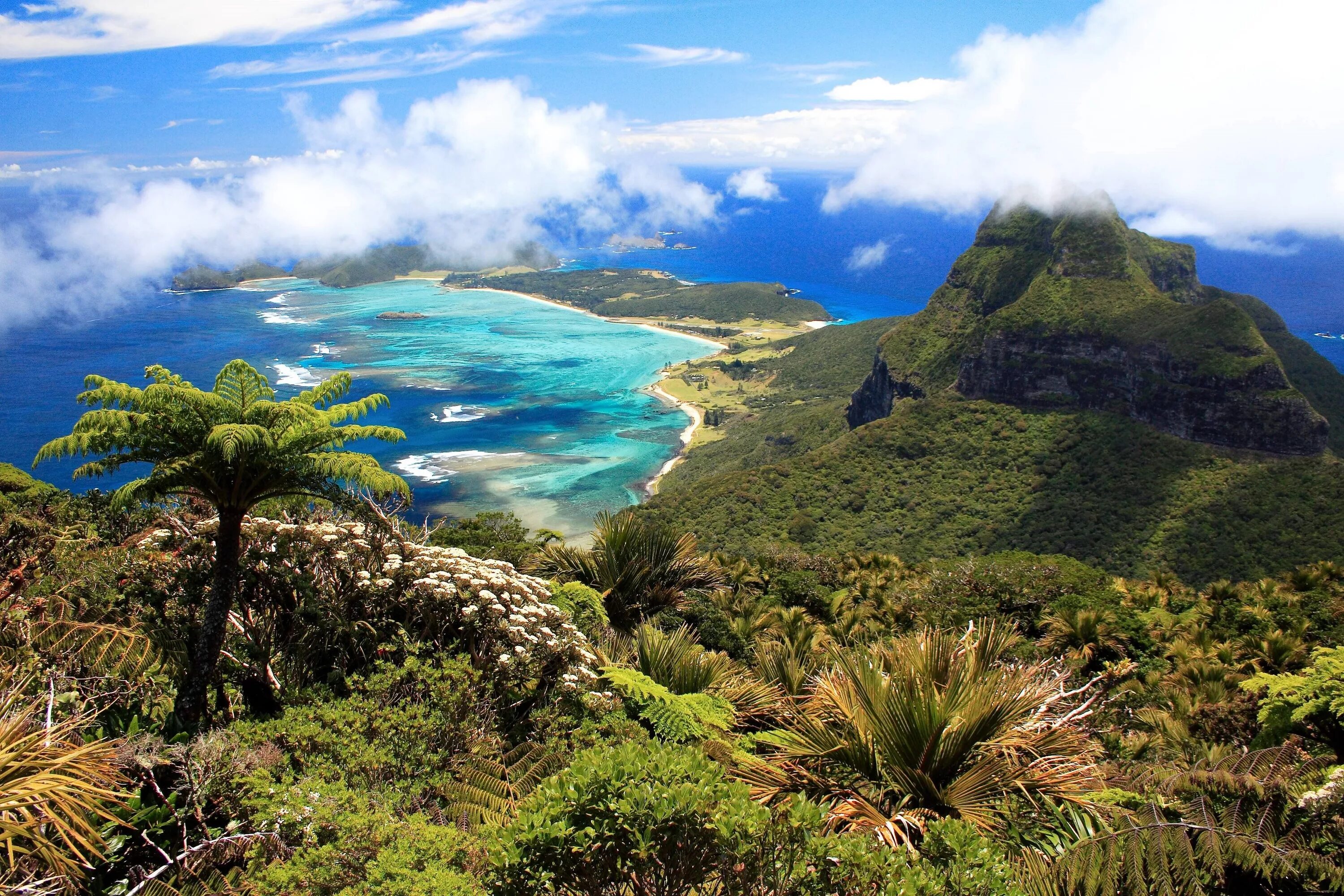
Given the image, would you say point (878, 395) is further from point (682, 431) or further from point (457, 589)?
point (457, 589)

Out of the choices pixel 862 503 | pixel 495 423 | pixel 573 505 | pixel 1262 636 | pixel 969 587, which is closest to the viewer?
pixel 1262 636

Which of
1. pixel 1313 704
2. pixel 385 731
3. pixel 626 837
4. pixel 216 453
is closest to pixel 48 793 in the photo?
pixel 385 731

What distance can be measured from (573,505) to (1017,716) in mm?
58066

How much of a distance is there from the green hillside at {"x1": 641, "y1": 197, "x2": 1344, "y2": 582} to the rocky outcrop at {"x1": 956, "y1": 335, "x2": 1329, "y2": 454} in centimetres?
10

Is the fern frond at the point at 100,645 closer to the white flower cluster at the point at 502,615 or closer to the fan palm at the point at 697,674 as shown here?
the white flower cluster at the point at 502,615

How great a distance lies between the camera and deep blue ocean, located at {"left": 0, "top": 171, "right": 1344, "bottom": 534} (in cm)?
6894

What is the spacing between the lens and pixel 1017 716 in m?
5.29

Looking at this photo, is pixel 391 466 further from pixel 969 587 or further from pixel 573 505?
pixel 969 587

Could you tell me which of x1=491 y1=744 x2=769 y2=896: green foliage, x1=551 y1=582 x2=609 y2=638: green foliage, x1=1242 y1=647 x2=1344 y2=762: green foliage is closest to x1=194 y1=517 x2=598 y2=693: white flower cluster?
x1=551 y1=582 x2=609 y2=638: green foliage

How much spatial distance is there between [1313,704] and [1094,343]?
178 feet

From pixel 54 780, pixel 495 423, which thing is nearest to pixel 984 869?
pixel 54 780

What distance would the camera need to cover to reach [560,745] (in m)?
7.08

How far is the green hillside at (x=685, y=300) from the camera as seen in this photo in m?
153

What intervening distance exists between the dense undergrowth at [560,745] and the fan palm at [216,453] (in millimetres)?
823
